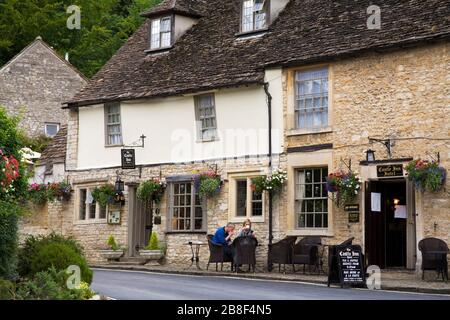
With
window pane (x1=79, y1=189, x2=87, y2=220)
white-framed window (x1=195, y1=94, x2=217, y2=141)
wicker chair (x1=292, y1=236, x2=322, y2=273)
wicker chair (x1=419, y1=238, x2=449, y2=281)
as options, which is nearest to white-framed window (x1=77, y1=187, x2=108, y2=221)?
window pane (x1=79, y1=189, x2=87, y2=220)

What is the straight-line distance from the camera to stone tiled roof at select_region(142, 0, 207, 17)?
103ft

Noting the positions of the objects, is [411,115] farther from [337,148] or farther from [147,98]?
[147,98]

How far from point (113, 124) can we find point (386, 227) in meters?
10.7

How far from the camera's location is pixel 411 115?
2355cm

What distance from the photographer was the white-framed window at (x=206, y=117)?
2833 cm

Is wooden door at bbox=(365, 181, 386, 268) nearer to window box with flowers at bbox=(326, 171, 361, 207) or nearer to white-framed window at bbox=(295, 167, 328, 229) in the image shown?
window box with flowers at bbox=(326, 171, 361, 207)

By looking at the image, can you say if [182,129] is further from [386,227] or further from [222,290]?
[222,290]

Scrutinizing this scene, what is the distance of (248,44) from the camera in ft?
93.7

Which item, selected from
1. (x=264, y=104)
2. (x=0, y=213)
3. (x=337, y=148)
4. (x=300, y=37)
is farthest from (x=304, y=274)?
(x=0, y=213)

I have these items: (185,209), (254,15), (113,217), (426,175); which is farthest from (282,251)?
(254,15)

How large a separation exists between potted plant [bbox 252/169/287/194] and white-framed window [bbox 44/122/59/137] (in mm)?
20036

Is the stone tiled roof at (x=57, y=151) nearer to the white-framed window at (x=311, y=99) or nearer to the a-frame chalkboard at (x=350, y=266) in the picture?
the white-framed window at (x=311, y=99)

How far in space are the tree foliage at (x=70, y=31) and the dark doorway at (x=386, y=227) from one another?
86.9 ft

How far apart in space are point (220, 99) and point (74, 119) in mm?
6974
